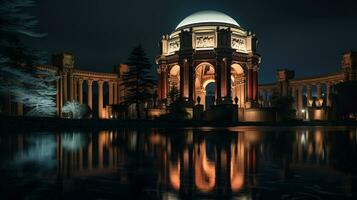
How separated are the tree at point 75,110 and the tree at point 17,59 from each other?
27.6 m

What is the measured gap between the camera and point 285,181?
5.51m

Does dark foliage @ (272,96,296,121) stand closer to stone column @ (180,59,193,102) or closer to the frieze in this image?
the frieze

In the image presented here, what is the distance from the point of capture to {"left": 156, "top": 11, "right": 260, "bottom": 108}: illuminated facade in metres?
53.3

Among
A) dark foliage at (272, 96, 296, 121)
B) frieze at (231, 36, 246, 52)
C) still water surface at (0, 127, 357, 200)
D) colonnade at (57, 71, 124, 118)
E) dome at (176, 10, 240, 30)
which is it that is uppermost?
dome at (176, 10, 240, 30)

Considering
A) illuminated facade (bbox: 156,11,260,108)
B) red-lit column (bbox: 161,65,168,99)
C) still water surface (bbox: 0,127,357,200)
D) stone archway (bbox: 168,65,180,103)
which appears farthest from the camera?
stone archway (bbox: 168,65,180,103)

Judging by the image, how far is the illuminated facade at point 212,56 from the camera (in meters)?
53.3

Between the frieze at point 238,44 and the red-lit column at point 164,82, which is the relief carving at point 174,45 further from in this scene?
the frieze at point 238,44

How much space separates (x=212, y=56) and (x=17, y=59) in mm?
36099

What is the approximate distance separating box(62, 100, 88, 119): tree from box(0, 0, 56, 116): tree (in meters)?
27.6

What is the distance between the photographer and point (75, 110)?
51000 millimetres

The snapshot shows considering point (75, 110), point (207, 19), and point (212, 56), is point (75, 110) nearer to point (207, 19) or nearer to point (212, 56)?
point (212, 56)

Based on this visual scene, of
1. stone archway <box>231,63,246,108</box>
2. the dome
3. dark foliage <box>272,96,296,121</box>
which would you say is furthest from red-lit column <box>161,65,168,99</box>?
dark foliage <box>272,96,296,121</box>

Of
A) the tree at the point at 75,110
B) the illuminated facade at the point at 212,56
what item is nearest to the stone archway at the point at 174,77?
the illuminated facade at the point at 212,56

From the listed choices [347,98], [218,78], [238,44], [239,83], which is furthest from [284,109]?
[238,44]
